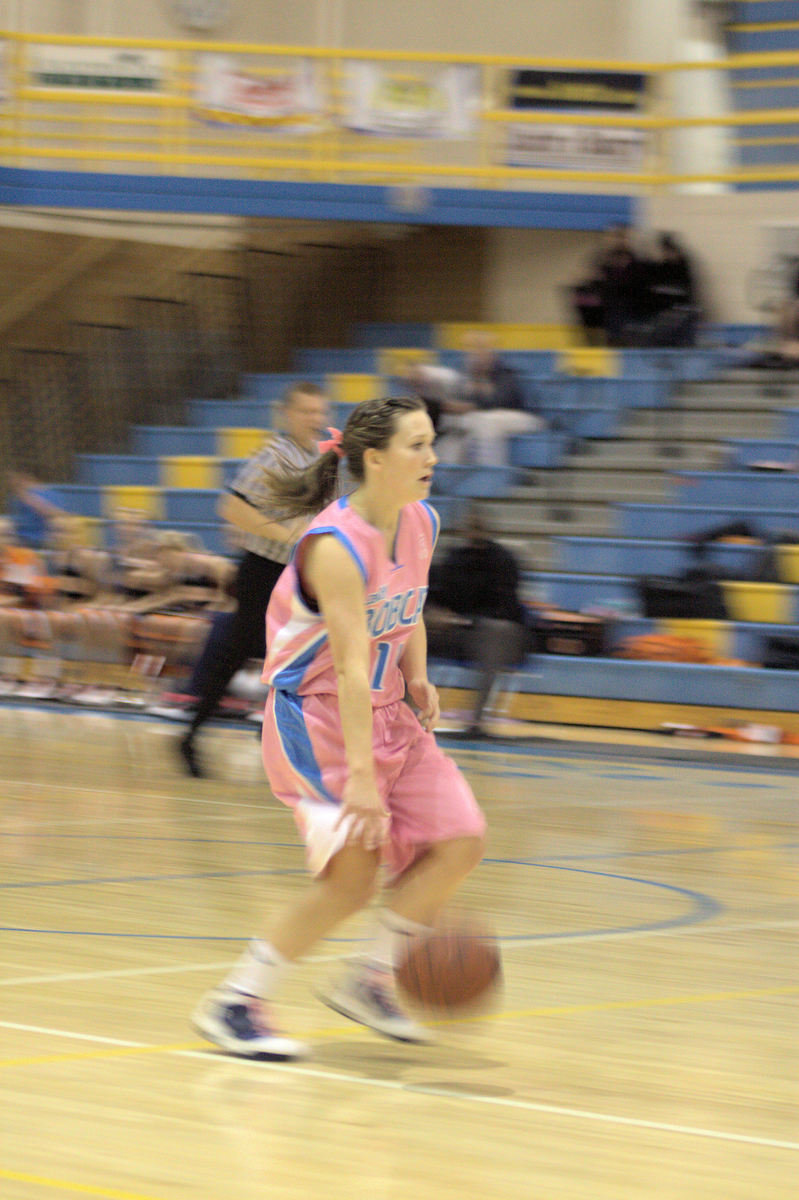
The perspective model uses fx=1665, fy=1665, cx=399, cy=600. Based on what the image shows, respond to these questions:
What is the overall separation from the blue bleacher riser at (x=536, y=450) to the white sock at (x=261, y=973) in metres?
9.88

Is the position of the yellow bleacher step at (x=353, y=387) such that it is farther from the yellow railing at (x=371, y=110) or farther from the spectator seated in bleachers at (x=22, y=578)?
the spectator seated in bleachers at (x=22, y=578)

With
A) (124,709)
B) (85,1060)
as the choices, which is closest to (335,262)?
(124,709)

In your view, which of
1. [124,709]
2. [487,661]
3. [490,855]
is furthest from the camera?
[124,709]

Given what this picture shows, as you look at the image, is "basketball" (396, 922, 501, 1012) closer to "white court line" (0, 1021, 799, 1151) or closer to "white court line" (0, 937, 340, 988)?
"white court line" (0, 1021, 799, 1151)

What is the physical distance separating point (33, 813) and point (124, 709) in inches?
169

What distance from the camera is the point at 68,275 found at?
51.5 ft

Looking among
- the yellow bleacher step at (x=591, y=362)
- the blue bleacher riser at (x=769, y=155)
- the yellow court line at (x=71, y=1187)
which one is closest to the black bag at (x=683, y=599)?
the yellow bleacher step at (x=591, y=362)

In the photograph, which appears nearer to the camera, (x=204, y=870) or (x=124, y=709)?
(x=204, y=870)

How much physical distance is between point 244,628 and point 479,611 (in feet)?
10.1

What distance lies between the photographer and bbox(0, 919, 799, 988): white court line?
3846 mm

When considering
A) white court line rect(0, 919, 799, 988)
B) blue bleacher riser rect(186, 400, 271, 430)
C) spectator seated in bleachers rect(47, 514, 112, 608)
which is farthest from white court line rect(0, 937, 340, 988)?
blue bleacher riser rect(186, 400, 271, 430)

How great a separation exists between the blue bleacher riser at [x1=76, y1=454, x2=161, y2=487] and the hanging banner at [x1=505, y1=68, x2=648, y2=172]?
4535 millimetres

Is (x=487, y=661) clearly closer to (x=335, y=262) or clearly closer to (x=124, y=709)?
(x=124, y=709)

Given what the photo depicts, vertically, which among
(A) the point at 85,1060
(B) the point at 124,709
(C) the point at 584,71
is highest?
(C) the point at 584,71
